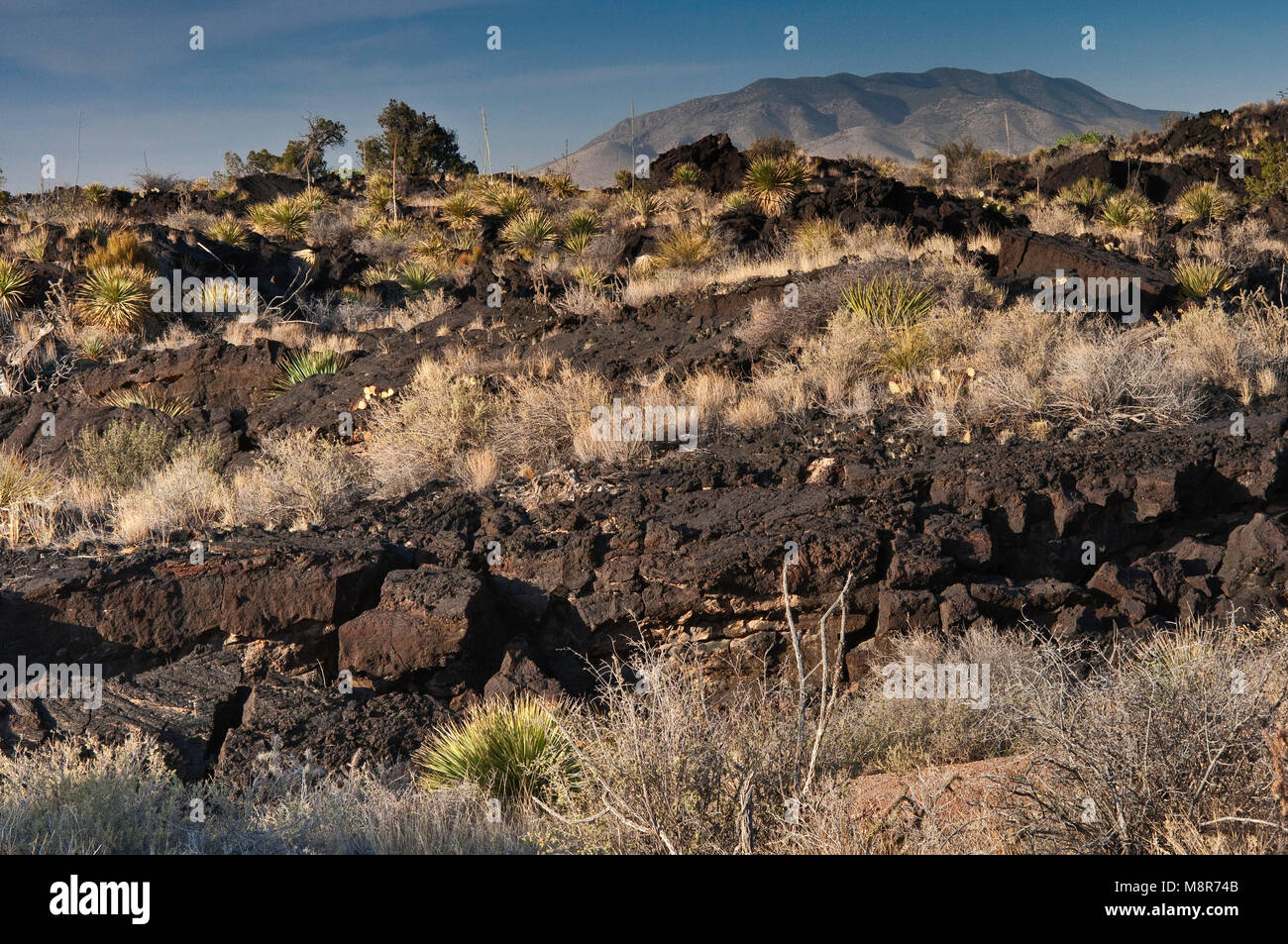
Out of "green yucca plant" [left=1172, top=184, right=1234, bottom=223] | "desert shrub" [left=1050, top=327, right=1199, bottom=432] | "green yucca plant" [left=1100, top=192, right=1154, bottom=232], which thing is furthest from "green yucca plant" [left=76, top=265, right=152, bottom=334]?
"green yucca plant" [left=1172, top=184, right=1234, bottom=223]

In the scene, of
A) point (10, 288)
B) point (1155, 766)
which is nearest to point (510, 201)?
point (10, 288)

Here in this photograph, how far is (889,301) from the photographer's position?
10.6 m

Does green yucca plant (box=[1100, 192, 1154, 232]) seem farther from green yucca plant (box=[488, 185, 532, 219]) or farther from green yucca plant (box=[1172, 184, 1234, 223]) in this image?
green yucca plant (box=[488, 185, 532, 219])

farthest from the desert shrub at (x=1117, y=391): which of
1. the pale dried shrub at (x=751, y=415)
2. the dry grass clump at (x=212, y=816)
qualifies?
the dry grass clump at (x=212, y=816)

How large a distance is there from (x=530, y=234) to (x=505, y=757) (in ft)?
55.3

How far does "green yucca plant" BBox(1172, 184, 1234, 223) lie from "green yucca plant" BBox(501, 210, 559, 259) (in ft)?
41.1

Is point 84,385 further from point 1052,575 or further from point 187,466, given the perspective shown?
point 1052,575

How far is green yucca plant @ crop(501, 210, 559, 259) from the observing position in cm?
2014

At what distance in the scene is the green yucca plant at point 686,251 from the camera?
16.4 metres

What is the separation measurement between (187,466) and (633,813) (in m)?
7.67

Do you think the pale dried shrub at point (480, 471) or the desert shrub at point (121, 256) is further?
the desert shrub at point (121, 256)

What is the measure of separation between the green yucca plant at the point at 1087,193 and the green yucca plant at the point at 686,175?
323 inches

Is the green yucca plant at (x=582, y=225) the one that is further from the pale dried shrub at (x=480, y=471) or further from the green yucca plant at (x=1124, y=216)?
the pale dried shrub at (x=480, y=471)

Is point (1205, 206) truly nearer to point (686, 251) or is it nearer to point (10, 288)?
point (686, 251)
